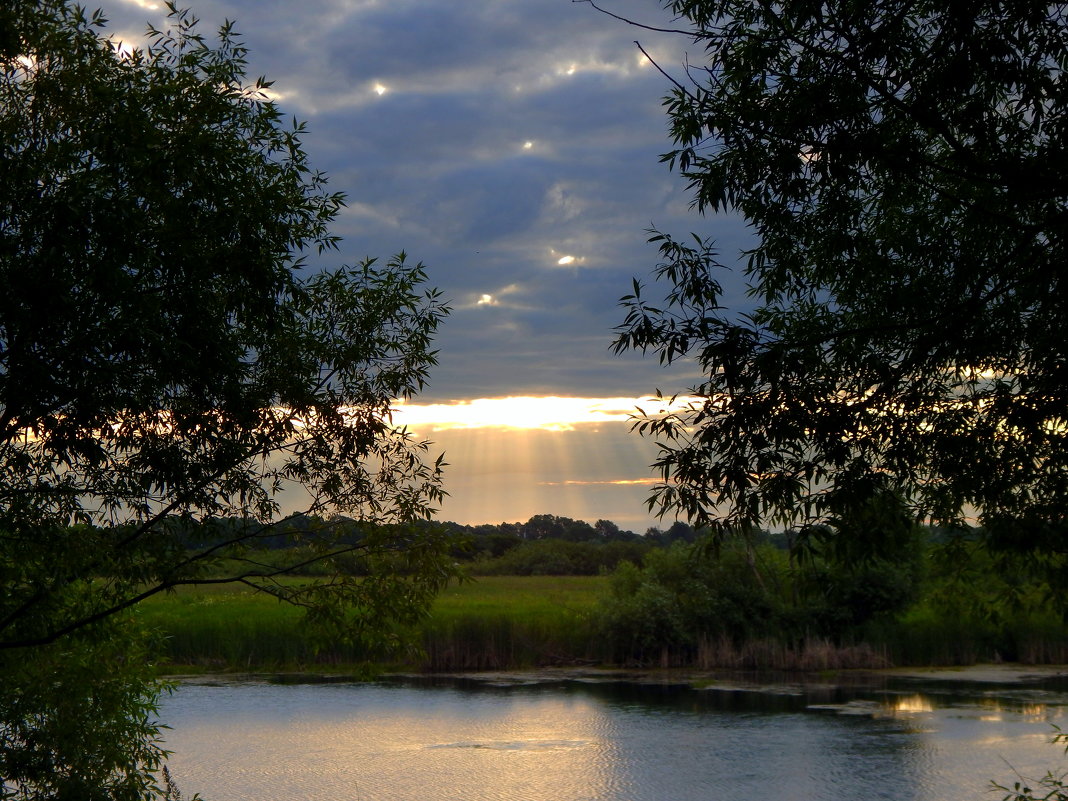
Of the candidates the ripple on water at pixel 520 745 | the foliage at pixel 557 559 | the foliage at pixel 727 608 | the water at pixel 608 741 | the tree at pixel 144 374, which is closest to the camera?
the tree at pixel 144 374

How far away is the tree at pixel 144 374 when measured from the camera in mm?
6797

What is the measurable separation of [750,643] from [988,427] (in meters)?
23.6

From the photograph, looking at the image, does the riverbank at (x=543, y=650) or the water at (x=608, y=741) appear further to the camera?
the riverbank at (x=543, y=650)

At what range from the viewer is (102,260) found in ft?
21.5

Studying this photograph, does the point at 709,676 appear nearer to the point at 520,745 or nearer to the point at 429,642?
the point at 429,642

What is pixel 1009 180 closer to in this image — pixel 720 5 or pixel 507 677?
pixel 720 5

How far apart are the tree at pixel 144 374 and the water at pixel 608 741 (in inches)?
299

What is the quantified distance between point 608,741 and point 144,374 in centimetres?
1575

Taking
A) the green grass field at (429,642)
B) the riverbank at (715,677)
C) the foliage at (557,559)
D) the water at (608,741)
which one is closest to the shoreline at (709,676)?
the riverbank at (715,677)

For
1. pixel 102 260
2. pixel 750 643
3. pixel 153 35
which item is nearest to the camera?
pixel 102 260

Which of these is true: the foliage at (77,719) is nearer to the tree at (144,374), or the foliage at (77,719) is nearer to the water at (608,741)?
the tree at (144,374)

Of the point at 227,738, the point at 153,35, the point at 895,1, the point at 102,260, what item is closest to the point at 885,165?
the point at 895,1

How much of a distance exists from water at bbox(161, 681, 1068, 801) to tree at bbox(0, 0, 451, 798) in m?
7.60

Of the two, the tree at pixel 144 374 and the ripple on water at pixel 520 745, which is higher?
the tree at pixel 144 374
